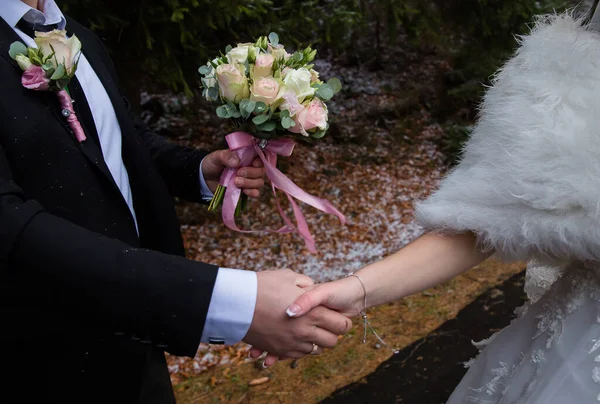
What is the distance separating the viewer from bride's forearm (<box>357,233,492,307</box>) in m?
1.80

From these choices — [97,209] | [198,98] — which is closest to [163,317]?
[97,209]

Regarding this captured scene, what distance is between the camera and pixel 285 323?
65.7 inches

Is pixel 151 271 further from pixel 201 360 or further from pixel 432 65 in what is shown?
pixel 432 65

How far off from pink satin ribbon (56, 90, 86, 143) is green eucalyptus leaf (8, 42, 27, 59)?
0.15m

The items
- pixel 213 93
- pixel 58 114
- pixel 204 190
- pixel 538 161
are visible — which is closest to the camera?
pixel 538 161

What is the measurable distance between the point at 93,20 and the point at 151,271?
340cm

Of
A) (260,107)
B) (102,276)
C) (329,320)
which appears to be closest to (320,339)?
(329,320)

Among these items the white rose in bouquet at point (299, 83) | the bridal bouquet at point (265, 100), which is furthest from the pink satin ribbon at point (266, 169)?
the white rose in bouquet at point (299, 83)

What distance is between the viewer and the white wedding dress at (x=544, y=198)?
1.50 metres

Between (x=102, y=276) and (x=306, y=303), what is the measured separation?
23.2 inches

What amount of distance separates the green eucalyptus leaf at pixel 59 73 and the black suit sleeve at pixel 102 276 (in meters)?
0.28

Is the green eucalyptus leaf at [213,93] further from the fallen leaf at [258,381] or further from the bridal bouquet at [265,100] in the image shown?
the fallen leaf at [258,381]

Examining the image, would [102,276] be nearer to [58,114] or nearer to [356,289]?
[58,114]

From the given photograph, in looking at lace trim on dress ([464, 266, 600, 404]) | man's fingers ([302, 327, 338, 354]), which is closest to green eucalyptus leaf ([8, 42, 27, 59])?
man's fingers ([302, 327, 338, 354])
